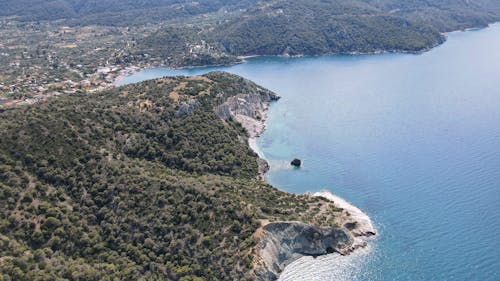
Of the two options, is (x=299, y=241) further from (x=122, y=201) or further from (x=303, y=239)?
(x=122, y=201)

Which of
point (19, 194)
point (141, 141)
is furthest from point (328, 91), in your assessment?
point (19, 194)

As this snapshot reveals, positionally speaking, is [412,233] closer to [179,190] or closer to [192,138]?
[179,190]

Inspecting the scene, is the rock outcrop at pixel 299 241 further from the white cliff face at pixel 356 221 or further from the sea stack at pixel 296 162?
the sea stack at pixel 296 162

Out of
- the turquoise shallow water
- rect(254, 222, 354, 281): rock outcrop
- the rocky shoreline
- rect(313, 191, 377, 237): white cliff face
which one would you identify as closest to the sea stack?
the turquoise shallow water

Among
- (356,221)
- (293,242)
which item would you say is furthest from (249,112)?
(293,242)

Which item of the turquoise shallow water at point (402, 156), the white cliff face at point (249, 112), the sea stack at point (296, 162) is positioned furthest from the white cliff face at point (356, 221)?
the white cliff face at point (249, 112)
